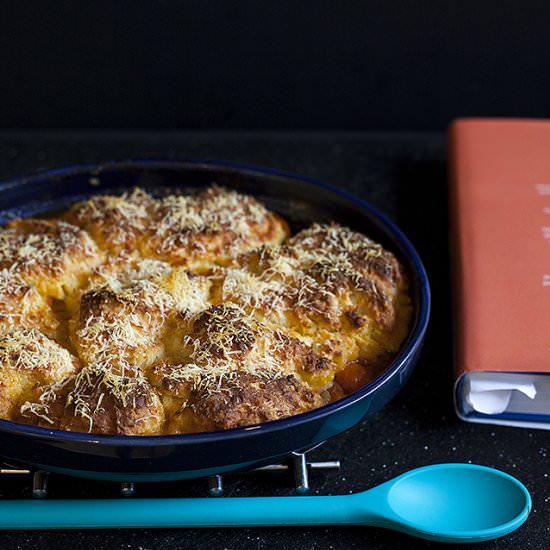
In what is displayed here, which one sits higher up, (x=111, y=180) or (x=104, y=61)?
(x=104, y=61)

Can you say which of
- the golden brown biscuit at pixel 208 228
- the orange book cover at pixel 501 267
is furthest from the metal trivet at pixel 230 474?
the golden brown biscuit at pixel 208 228

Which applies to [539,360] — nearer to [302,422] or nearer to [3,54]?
[302,422]

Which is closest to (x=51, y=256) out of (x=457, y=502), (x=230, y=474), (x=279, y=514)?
A: (x=230, y=474)

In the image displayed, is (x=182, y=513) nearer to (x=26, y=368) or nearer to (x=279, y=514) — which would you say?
(x=279, y=514)

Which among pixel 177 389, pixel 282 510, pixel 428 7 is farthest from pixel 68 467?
pixel 428 7

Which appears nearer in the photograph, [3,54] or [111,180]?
[111,180]

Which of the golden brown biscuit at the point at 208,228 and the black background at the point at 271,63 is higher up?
the black background at the point at 271,63

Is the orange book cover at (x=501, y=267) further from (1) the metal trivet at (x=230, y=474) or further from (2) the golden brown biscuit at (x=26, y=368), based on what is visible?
(2) the golden brown biscuit at (x=26, y=368)
